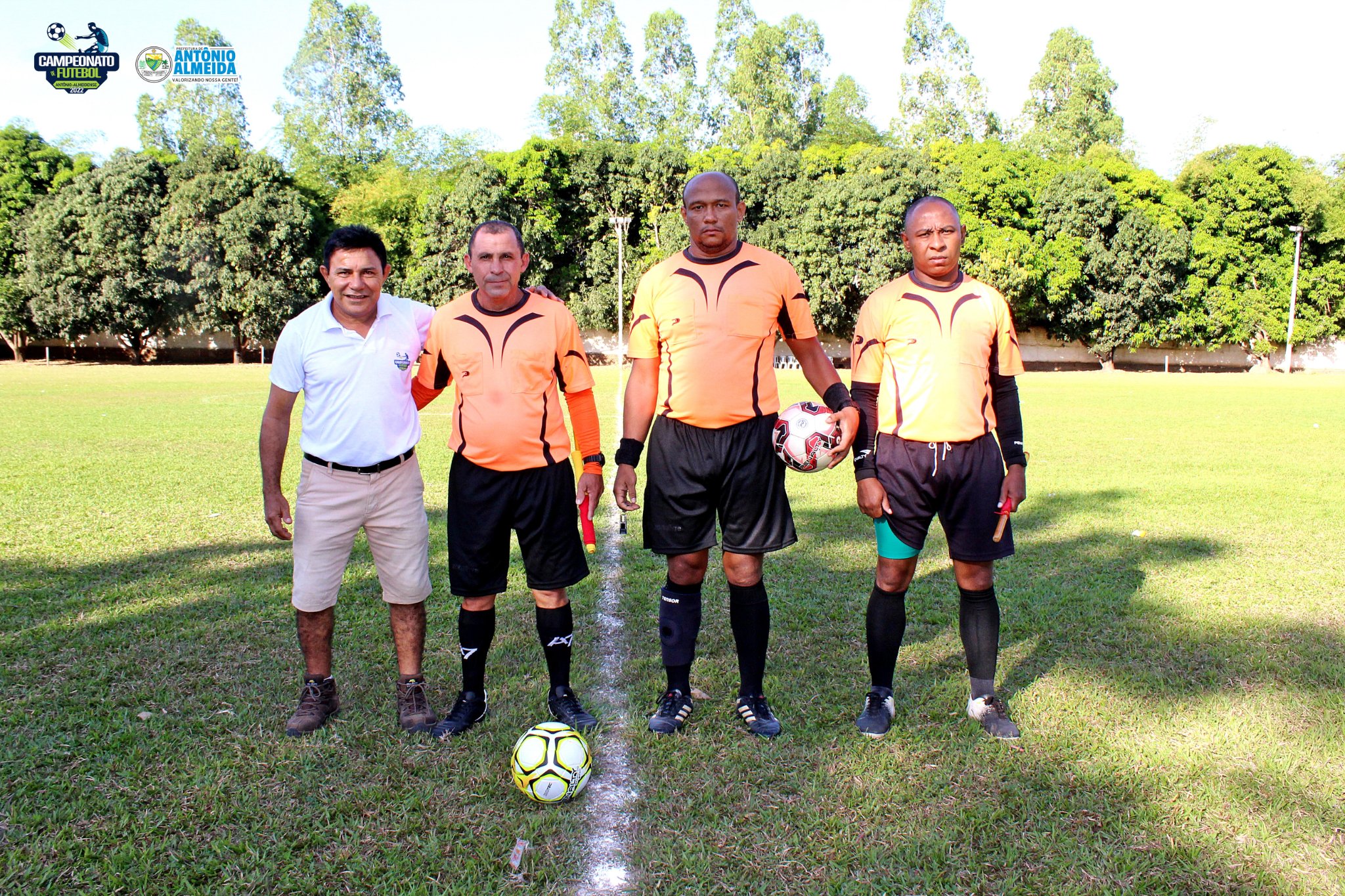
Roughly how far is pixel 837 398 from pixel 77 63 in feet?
104

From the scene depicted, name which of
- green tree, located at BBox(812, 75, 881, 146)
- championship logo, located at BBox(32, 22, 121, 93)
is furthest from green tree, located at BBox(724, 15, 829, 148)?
championship logo, located at BBox(32, 22, 121, 93)

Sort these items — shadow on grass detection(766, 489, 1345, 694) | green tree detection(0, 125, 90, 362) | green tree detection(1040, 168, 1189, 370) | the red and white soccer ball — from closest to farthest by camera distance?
1. the red and white soccer ball
2. shadow on grass detection(766, 489, 1345, 694)
3. green tree detection(0, 125, 90, 362)
4. green tree detection(1040, 168, 1189, 370)

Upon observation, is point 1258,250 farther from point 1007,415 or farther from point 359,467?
point 359,467

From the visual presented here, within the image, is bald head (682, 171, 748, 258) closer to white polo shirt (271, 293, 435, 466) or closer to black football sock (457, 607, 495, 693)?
white polo shirt (271, 293, 435, 466)

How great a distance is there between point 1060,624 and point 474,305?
353 centimetres

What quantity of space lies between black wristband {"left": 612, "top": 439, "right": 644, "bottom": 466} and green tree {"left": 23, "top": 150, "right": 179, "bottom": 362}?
1608 inches

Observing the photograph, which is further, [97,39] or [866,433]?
[97,39]

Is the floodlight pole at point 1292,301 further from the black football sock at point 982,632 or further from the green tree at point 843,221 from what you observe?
the black football sock at point 982,632

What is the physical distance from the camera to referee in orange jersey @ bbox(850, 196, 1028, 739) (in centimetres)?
350

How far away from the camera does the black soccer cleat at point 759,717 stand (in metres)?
3.54

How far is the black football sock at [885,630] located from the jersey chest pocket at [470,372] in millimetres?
1819

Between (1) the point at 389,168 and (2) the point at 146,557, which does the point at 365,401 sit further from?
(1) the point at 389,168

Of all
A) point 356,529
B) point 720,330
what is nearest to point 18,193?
point 356,529

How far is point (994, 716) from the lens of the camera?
3.60 m
